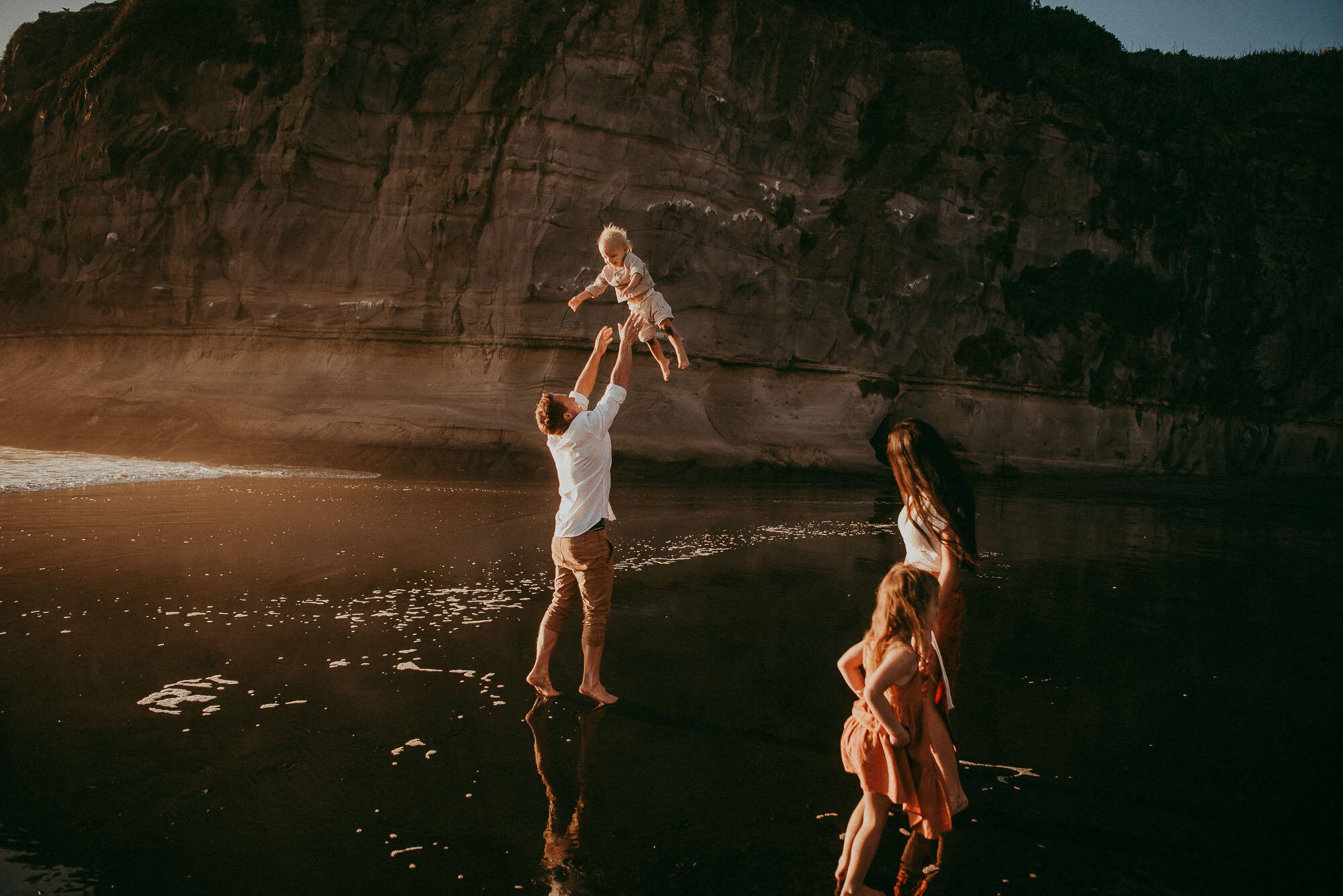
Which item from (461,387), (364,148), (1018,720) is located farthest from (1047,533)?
(364,148)

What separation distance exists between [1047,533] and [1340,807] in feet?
31.9

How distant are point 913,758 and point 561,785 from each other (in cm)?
161

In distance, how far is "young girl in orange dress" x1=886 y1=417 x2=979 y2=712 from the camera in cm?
345

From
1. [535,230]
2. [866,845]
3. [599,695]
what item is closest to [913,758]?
[866,845]

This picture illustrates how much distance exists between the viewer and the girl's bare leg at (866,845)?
2.84 metres

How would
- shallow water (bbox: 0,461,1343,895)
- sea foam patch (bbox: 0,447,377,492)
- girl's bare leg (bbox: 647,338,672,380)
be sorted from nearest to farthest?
shallow water (bbox: 0,461,1343,895)
girl's bare leg (bbox: 647,338,672,380)
sea foam patch (bbox: 0,447,377,492)

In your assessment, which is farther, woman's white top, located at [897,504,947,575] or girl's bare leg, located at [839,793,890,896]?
woman's white top, located at [897,504,947,575]

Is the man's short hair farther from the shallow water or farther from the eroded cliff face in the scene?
the eroded cliff face

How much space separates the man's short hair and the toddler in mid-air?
2.07 meters

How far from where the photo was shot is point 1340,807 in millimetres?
3785

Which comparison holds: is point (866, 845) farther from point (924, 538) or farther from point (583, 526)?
point (583, 526)

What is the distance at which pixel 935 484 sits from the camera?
11.5 feet

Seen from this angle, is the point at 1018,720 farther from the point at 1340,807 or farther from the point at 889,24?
the point at 889,24

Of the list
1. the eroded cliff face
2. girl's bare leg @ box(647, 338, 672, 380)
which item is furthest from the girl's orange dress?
the eroded cliff face
